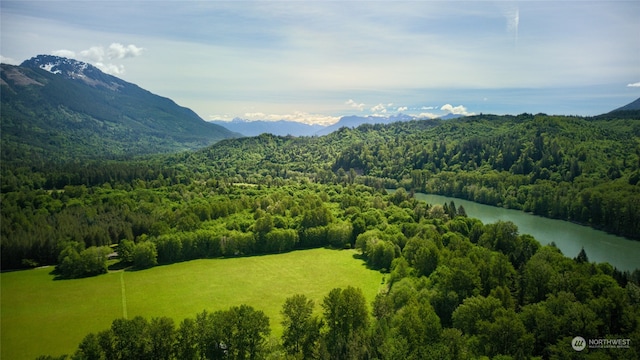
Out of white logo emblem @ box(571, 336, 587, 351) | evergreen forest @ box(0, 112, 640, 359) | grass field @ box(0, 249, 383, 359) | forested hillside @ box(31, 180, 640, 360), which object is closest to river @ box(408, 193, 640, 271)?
evergreen forest @ box(0, 112, 640, 359)

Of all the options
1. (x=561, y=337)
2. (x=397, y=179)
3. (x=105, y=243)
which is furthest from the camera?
(x=397, y=179)

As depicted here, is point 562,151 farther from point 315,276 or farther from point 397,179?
point 315,276

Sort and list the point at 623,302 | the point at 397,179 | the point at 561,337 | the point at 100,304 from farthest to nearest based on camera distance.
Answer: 1. the point at 397,179
2. the point at 100,304
3. the point at 623,302
4. the point at 561,337

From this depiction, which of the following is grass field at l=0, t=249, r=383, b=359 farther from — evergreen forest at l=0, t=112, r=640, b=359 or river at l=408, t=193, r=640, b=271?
river at l=408, t=193, r=640, b=271

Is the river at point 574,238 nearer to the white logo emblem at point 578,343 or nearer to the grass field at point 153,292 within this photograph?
the grass field at point 153,292

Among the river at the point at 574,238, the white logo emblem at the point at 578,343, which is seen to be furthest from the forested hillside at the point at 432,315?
the river at the point at 574,238

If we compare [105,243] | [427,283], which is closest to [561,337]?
[427,283]
